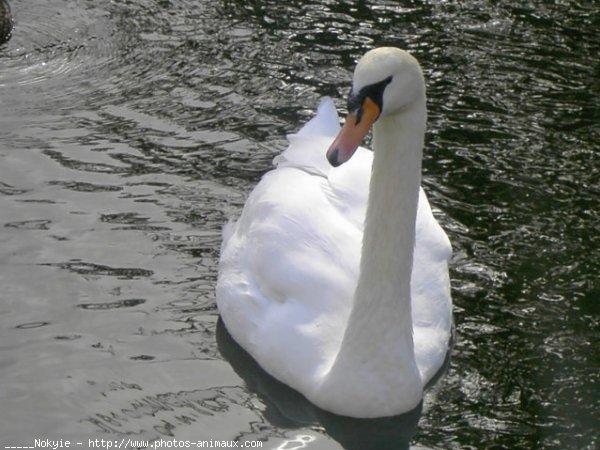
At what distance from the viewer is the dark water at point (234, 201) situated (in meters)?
7.07

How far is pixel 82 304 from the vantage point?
7.98 metres

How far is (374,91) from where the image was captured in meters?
6.48

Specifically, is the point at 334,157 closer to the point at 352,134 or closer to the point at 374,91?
the point at 352,134

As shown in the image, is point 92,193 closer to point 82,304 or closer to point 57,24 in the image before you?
point 82,304

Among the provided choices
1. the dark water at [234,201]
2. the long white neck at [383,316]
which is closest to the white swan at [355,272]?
the long white neck at [383,316]

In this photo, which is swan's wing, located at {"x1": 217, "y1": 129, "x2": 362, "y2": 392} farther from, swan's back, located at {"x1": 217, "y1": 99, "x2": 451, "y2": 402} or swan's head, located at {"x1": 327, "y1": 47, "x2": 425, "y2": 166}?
swan's head, located at {"x1": 327, "y1": 47, "x2": 425, "y2": 166}

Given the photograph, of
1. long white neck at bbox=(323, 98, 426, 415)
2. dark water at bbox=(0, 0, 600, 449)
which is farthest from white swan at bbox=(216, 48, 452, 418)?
dark water at bbox=(0, 0, 600, 449)

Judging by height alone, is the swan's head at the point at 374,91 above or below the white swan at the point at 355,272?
above

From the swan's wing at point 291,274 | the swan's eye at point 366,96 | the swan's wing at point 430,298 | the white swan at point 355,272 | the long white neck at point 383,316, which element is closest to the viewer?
the swan's eye at point 366,96

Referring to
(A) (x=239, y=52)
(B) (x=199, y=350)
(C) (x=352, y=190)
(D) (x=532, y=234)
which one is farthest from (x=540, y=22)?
(B) (x=199, y=350)

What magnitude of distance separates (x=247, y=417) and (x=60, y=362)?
1.12m

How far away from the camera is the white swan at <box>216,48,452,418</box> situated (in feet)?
22.1

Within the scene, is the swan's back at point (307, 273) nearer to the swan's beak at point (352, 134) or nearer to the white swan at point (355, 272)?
the white swan at point (355, 272)

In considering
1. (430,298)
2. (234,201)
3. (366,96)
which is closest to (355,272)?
(430,298)
